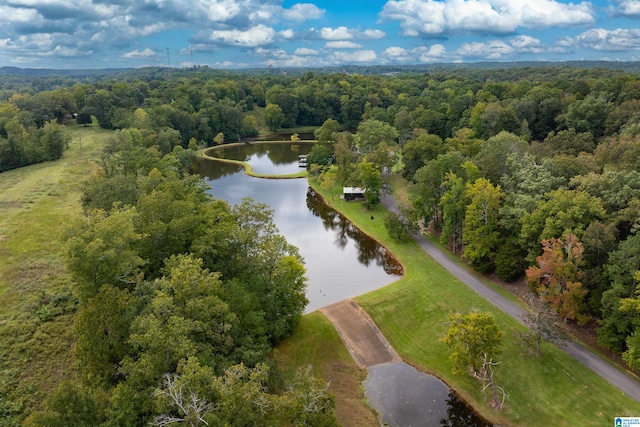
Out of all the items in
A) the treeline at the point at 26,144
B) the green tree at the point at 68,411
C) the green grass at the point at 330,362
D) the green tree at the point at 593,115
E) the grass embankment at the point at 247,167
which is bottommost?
the green grass at the point at 330,362

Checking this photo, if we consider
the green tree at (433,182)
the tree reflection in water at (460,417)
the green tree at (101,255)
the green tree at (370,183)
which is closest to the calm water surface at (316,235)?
the green tree at (370,183)

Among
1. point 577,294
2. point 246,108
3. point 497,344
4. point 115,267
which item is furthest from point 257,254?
point 246,108

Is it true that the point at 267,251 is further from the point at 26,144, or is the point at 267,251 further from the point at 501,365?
the point at 26,144

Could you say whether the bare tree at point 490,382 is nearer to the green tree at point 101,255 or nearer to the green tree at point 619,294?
the green tree at point 619,294

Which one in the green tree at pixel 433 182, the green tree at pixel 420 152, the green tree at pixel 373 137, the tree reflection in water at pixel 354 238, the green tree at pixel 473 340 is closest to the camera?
the green tree at pixel 473 340

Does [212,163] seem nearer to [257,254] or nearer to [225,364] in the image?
[257,254]

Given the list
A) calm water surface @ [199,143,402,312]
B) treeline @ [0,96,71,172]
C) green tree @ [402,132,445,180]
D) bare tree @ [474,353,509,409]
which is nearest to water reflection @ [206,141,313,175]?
calm water surface @ [199,143,402,312]

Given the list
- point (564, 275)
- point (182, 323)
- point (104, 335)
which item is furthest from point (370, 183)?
point (104, 335)
